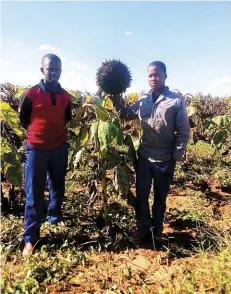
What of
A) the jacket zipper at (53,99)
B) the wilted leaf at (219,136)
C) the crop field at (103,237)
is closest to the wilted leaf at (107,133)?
the crop field at (103,237)

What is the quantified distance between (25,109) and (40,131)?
23 cm

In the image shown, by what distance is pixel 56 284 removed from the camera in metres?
2.78

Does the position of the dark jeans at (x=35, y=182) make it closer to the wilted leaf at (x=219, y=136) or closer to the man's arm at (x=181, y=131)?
the man's arm at (x=181, y=131)

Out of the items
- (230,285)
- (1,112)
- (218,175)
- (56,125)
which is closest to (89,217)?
(56,125)

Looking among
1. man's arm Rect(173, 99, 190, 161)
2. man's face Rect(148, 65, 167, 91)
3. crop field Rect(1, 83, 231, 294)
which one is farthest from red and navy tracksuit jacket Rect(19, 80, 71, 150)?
man's arm Rect(173, 99, 190, 161)

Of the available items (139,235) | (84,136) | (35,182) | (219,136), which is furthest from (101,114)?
(219,136)

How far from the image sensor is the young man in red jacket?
3295mm

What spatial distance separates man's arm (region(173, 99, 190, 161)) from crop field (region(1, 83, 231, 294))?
0.35m

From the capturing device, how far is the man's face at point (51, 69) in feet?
10.8

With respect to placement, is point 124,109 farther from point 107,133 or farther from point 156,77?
point 107,133

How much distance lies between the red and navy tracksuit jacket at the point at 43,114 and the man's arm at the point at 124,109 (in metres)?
0.47

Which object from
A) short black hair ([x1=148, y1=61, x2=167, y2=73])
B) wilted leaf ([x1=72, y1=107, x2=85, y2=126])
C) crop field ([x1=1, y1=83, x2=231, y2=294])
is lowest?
crop field ([x1=1, y1=83, x2=231, y2=294])

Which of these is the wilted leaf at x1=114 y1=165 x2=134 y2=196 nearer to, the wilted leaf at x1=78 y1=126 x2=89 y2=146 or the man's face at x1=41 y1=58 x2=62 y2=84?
the wilted leaf at x1=78 y1=126 x2=89 y2=146

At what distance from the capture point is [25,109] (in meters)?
3.33
